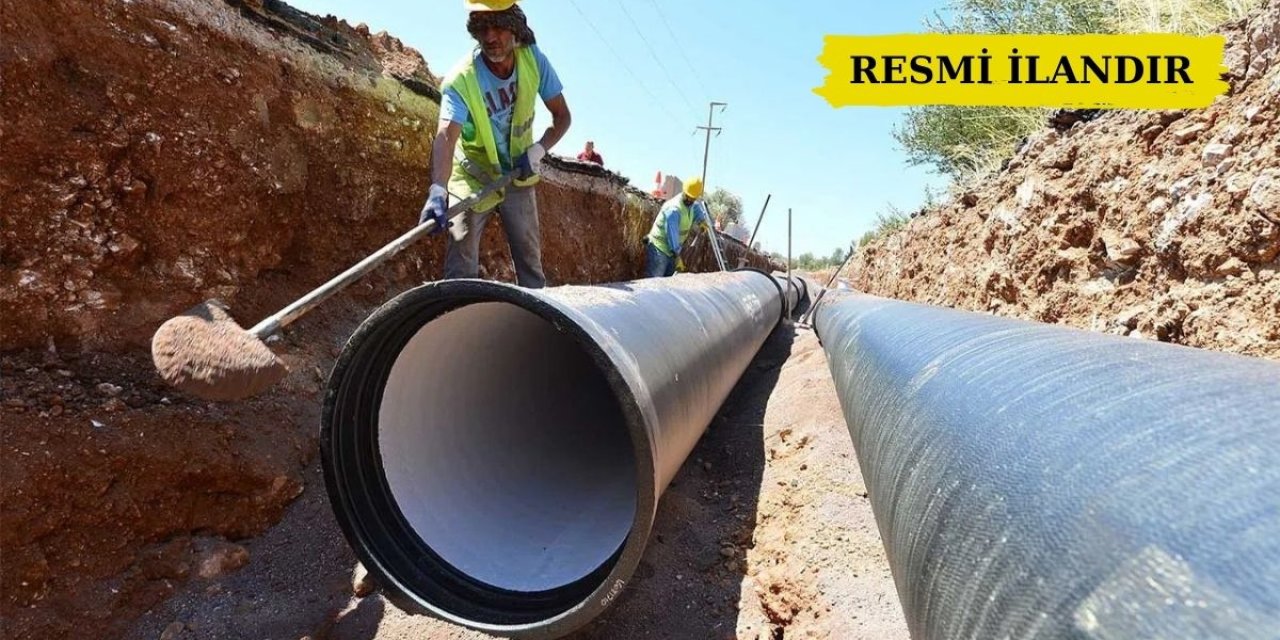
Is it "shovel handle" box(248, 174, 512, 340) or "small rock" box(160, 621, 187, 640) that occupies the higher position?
"shovel handle" box(248, 174, 512, 340)

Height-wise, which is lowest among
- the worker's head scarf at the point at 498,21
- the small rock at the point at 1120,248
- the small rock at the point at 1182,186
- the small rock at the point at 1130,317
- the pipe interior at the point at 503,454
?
the pipe interior at the point at 503,454

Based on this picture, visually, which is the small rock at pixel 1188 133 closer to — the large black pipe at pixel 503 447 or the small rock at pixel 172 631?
the large black pipe at pixel 503 447

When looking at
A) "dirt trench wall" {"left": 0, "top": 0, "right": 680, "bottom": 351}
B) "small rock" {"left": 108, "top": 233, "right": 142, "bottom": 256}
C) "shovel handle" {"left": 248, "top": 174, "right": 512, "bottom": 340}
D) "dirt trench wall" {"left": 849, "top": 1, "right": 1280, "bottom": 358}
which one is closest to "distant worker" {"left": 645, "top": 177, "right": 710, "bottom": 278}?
"dirt trench wall" {"left": 849, "top": 1, "right": 1280, "bottom": 358}

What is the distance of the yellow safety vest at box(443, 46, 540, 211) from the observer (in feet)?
11.5

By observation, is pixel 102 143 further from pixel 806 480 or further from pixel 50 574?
pixel 806 480

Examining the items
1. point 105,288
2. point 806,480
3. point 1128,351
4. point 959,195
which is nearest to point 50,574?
point 105,288

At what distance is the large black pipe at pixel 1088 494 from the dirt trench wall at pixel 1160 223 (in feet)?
5.12

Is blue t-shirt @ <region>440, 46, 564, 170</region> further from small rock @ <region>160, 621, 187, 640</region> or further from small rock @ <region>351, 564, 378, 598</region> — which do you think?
small rock @ <region>160, 621, 187, 640</region>

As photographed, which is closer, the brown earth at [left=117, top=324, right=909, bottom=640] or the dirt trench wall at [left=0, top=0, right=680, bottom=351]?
the brown earth at [left=117, top=324, right=909, bottom=640]

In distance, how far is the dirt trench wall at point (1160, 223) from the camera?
2.60 meters

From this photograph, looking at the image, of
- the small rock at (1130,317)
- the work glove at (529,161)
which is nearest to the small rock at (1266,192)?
the small rock at (1130,317)

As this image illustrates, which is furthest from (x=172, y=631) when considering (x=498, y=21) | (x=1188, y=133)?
(x=1188, y=133)

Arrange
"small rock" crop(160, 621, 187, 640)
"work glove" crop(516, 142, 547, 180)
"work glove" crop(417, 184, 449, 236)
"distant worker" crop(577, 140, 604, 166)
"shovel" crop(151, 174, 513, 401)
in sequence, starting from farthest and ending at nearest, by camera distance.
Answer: "distant worker" crop(577, 140, 604, 166), "work glove" crop(516, 142, 547, 180), "work glove" crop(417, 184, 449, 236), "small rock" crop(160, 621, 187, 640), "shovel" crop(151, 174, 513, 401)

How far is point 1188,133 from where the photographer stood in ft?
11.2
